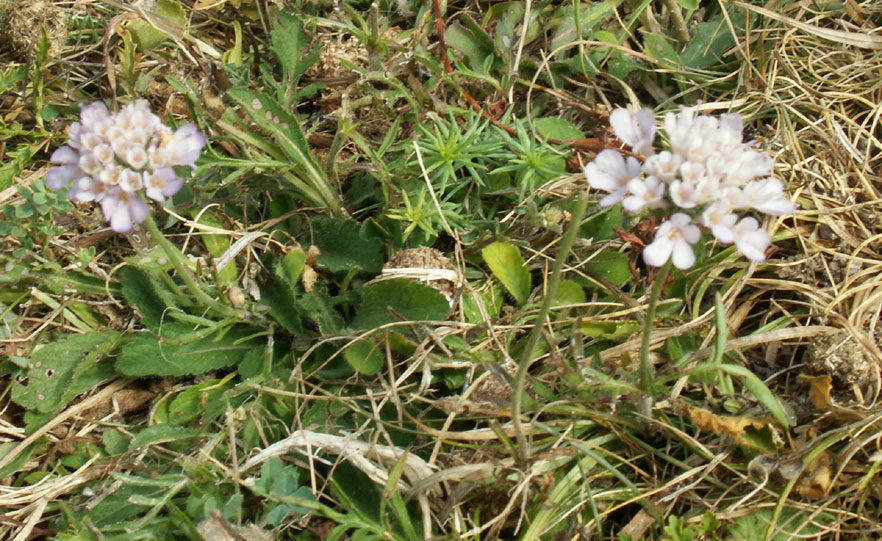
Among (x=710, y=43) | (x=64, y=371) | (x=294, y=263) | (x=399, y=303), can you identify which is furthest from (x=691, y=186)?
(x=64, y=371)

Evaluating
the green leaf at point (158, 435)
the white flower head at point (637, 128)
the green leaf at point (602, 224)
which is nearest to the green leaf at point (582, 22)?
the green leaf at point (602, 224)

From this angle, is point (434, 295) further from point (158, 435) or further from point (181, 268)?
point (158, 435)

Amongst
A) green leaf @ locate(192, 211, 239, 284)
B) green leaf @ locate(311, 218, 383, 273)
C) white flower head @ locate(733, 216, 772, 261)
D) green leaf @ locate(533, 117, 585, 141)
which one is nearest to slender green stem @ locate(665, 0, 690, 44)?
green leaf @ locate(533, 117, 585, 141)

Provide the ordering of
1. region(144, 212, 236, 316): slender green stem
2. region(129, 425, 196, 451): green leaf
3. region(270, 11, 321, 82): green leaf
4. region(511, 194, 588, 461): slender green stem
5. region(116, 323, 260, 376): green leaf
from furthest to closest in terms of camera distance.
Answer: region(270, 11, 321, 82): green leaf → region(116, 323, 260, 376): green leaf → region(129, 425, 196, 451): green leaf → region(144, 212, 236, 316): slender green stem → region(511, 194, 588, 461): slender green stem

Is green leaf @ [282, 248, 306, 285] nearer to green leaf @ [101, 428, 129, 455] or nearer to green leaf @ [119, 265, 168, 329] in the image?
green leaf @ [119, 265, 168, 329]

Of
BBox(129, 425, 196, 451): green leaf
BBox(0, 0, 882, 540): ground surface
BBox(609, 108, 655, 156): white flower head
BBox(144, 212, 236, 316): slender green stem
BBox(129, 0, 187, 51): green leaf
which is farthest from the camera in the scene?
BBox(129, 0, 187, 51): green leaf
